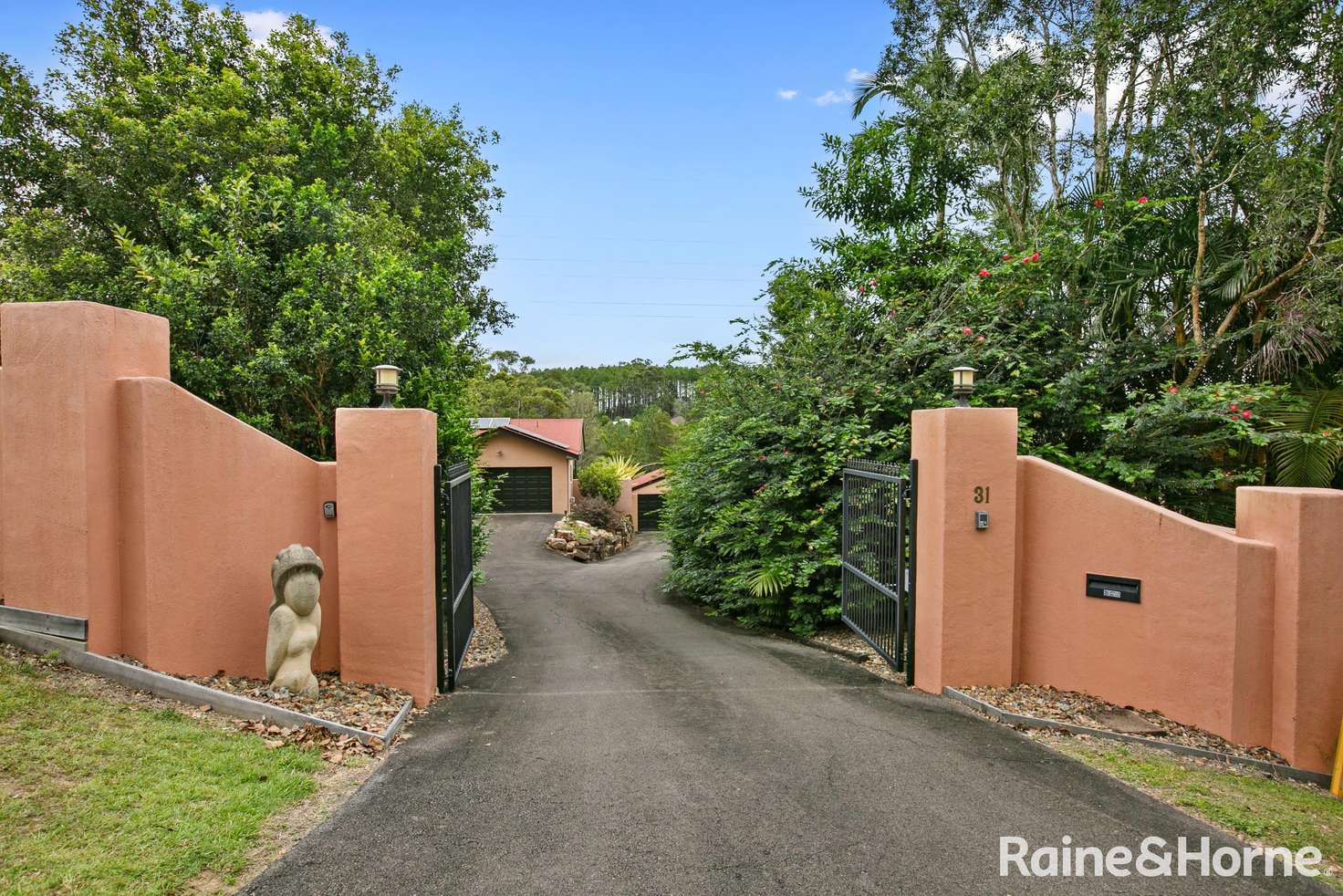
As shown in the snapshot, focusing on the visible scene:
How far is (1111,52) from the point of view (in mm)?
9211

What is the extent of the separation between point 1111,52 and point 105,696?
12880mm

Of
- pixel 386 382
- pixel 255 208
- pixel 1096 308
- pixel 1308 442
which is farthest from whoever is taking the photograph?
pixel 1096 308

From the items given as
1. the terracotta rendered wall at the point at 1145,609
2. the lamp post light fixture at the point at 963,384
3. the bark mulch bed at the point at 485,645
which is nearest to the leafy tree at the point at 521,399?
the bark mulch bed at the point at 485,645

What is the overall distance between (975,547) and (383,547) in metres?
4.77

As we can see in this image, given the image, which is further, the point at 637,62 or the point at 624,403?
the point at 624,403

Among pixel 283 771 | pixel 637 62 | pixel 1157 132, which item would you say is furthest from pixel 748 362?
pixel 637 62

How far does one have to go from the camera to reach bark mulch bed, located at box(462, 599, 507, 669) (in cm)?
718

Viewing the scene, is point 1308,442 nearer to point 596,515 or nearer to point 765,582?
point 765,582

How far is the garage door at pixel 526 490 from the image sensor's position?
83.3ft

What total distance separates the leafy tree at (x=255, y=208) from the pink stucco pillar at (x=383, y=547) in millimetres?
2406

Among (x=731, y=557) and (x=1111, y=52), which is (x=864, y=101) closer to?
(x=1111, y=52)

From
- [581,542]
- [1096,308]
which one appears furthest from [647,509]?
[1096,308]

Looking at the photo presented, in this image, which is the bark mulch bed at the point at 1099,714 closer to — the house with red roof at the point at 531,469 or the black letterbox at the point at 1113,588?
the black letterbox at the point at 1113,588

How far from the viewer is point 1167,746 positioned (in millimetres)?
4570
